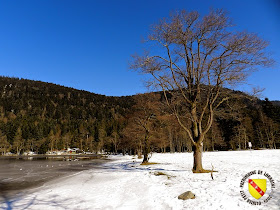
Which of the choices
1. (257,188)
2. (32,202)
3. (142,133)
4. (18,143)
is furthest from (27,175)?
(18,143)

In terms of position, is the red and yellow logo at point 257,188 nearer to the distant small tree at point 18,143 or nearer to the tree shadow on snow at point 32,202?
the tree shadow on snow at point 32,202

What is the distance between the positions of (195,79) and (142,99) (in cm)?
1470

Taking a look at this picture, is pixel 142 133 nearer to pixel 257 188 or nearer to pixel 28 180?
pixel 28 180

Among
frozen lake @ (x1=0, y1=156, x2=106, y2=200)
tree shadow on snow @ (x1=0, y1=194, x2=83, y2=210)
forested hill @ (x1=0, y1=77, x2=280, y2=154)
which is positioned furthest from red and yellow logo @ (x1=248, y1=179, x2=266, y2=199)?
frozen lake @ (x1=0, y1=156, x2=106, y2=200)

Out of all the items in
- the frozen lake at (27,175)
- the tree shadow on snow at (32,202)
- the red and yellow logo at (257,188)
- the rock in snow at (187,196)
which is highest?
the red and yellow logo at (257,188)

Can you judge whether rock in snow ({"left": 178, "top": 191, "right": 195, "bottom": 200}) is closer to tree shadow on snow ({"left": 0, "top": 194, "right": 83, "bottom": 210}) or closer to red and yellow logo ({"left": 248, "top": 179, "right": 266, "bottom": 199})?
red and yellow logo ({"left": 248, "top": 179, "right": 266, "bottom": 199})

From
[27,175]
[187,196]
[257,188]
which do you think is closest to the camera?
[257,188]

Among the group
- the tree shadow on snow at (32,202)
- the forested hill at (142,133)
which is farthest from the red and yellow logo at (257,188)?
the tree shadow on snow at (32,202)

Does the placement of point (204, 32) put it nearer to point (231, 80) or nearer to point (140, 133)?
point (231, 80)

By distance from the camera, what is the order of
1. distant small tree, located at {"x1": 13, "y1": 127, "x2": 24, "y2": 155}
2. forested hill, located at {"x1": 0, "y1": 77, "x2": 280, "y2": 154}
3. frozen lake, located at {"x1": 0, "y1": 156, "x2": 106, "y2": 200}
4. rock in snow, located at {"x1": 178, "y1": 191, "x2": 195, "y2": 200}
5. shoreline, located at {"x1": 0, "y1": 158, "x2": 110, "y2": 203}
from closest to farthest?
rock in snow, located at {"x1": 178, "y1": 191, "x2": 195, "y2": 200}
shoreline, located at {"x1": 0, "y1": 158, "x2": 110, "y2": 203}
frozen lake, located at {"x1": 0, "y1": 156, "x2": 106, "y2": 200}
forested hill, located at {"x1": 0, "y1": 77, "x2": 280, "y2": 154}
distant small tree, located at {"x1": 13, "y1": 127, "x2": 24, "y2": 155}

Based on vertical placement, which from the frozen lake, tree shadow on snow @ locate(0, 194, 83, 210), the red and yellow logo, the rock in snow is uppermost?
the red and yellow logo

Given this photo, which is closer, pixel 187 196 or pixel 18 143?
pixel 187 196

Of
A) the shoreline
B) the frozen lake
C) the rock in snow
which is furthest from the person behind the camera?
the frozen lake

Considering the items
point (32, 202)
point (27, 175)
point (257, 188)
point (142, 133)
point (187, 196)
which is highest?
point (142, 133)
